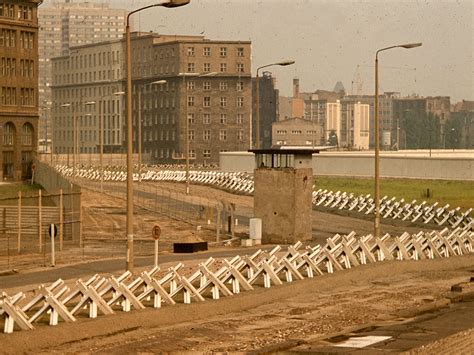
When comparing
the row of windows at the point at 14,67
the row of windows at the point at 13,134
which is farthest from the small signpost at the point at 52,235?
the row of windows at the point at 14,67

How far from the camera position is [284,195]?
A: 214 feet

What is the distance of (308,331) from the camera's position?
35.0 meters

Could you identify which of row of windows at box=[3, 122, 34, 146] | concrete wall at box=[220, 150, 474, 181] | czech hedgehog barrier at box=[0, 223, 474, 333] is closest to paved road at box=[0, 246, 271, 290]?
czech hedgehog barrier at box=[0, 223, 474, 333]

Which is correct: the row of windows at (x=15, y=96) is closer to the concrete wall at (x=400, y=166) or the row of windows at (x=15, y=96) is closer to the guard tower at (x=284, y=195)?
the concrete wall at (x=400, y=166)

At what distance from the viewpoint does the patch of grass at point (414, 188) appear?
10336 centimetres

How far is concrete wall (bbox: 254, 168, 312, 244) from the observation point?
213 feet

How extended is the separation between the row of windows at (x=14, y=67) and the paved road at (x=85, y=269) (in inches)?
2764

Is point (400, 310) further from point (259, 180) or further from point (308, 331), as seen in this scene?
point (259, 180)

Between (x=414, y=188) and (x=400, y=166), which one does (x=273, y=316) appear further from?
(x=400, y=166)

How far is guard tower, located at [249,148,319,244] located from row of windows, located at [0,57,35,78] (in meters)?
63.1

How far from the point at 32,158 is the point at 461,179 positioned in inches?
1526

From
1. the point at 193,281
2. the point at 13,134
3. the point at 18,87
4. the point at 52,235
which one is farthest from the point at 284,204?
the point at 18,87

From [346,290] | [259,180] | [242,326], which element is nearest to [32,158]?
[259,180]

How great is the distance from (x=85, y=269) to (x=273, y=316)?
Result: 1330cm
